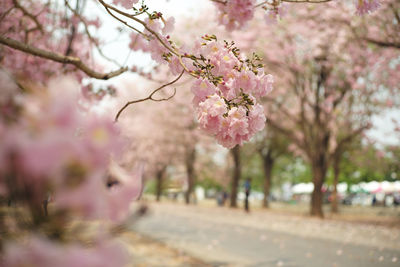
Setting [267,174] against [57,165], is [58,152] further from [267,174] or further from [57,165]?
[267,174]

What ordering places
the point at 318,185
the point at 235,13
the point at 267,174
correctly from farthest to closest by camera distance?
1. the point at 267,174
2. the point at 318,185
3. the point at 235,13

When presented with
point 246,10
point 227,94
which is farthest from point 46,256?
point 246,10

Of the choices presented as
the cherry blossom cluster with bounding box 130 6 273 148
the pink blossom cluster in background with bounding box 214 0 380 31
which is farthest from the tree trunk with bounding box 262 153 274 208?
the cherry blossom cluster with bounding box 130 6 273 148

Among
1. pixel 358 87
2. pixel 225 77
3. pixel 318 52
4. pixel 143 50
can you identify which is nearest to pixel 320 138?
pixel 358 87

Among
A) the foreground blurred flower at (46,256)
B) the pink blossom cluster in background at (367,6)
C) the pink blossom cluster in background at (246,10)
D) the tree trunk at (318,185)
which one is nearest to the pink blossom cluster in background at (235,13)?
the pink blossom cluster in background at (246,10)

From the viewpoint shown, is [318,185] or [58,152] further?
[318,185]

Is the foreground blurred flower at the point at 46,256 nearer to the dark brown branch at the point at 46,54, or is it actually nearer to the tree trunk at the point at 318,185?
the dark brown branch at the point at 46,54

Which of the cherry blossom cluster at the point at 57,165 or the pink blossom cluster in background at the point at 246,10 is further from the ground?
the pink blossom cluster in background at the point at 246,10

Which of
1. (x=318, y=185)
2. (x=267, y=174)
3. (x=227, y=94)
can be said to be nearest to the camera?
(x=227, y=94)

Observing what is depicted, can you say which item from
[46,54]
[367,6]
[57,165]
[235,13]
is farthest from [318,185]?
[57,165]

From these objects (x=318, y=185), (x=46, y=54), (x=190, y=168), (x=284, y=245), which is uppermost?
(x=46, y=54)

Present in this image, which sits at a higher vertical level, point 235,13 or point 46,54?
point 235,13

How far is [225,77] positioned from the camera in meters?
2.29

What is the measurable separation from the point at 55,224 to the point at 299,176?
56.7 meters
